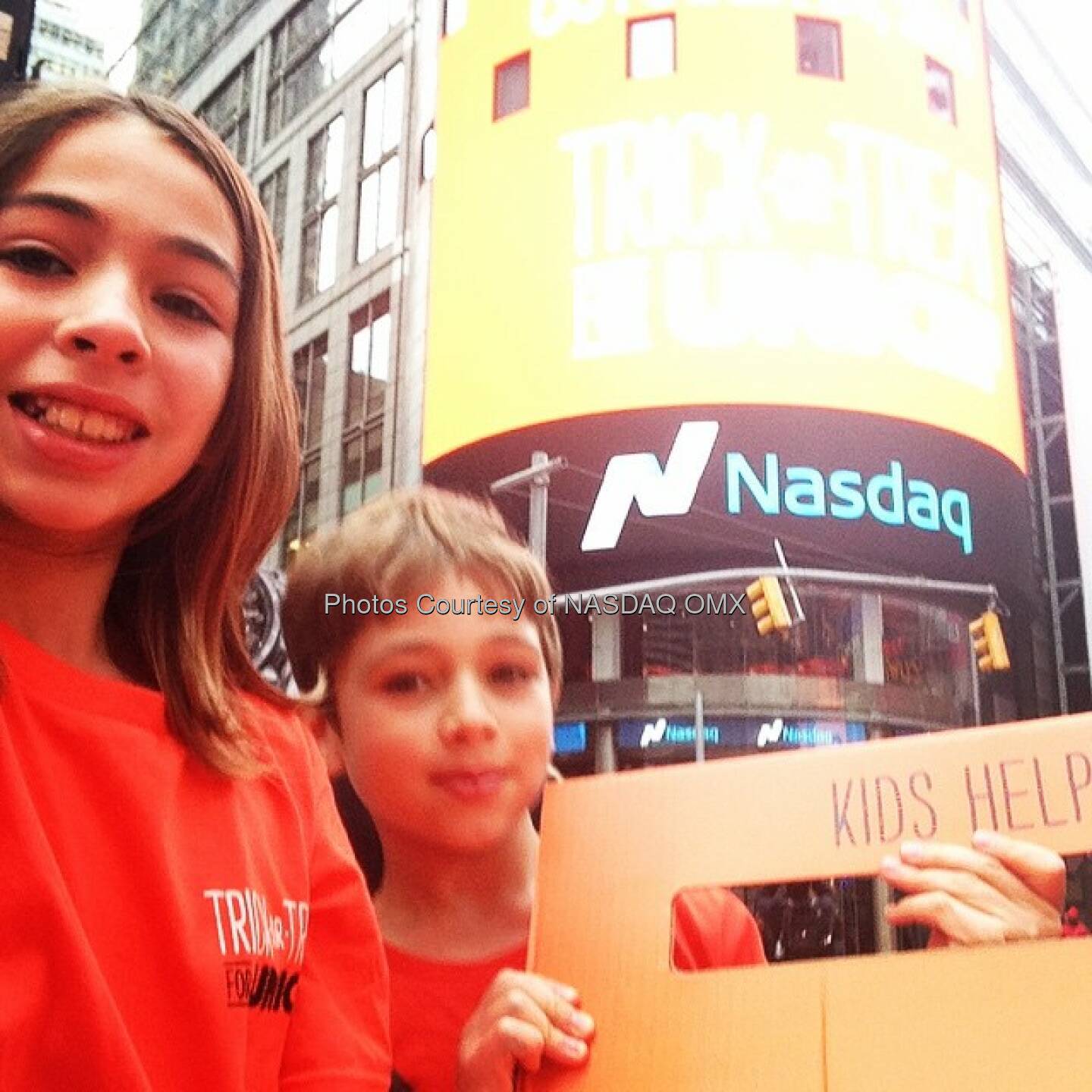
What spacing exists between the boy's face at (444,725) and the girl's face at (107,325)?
224 millimetres

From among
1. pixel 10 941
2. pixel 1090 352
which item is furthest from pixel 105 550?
pixel 1090 352

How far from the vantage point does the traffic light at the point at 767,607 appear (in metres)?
1.19

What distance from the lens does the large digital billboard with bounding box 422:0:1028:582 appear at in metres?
1.27

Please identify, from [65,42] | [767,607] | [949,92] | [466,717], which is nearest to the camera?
[466,717]

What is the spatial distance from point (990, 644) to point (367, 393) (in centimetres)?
76

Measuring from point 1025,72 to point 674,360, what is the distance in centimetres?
64

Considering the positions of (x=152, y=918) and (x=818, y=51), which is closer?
(x=152, y=918)

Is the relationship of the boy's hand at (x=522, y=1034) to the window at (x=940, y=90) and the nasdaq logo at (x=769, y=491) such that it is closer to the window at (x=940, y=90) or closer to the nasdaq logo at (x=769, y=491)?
the nasdaq logo at (x=769, y=491)

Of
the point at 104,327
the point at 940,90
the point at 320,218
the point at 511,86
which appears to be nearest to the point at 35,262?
the point at 104,327

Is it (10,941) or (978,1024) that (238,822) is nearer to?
(10,941)

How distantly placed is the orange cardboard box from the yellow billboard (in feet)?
2.31

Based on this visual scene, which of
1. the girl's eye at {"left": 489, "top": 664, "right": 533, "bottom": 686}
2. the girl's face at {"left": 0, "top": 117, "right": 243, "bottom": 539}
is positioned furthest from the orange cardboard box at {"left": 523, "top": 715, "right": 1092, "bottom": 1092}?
the girl's face at {"left": 0, "top": 117, "right": 243, "bottom": 539}

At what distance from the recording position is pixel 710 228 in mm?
1306

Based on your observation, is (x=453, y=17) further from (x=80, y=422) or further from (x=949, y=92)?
(x=80, y=422)
